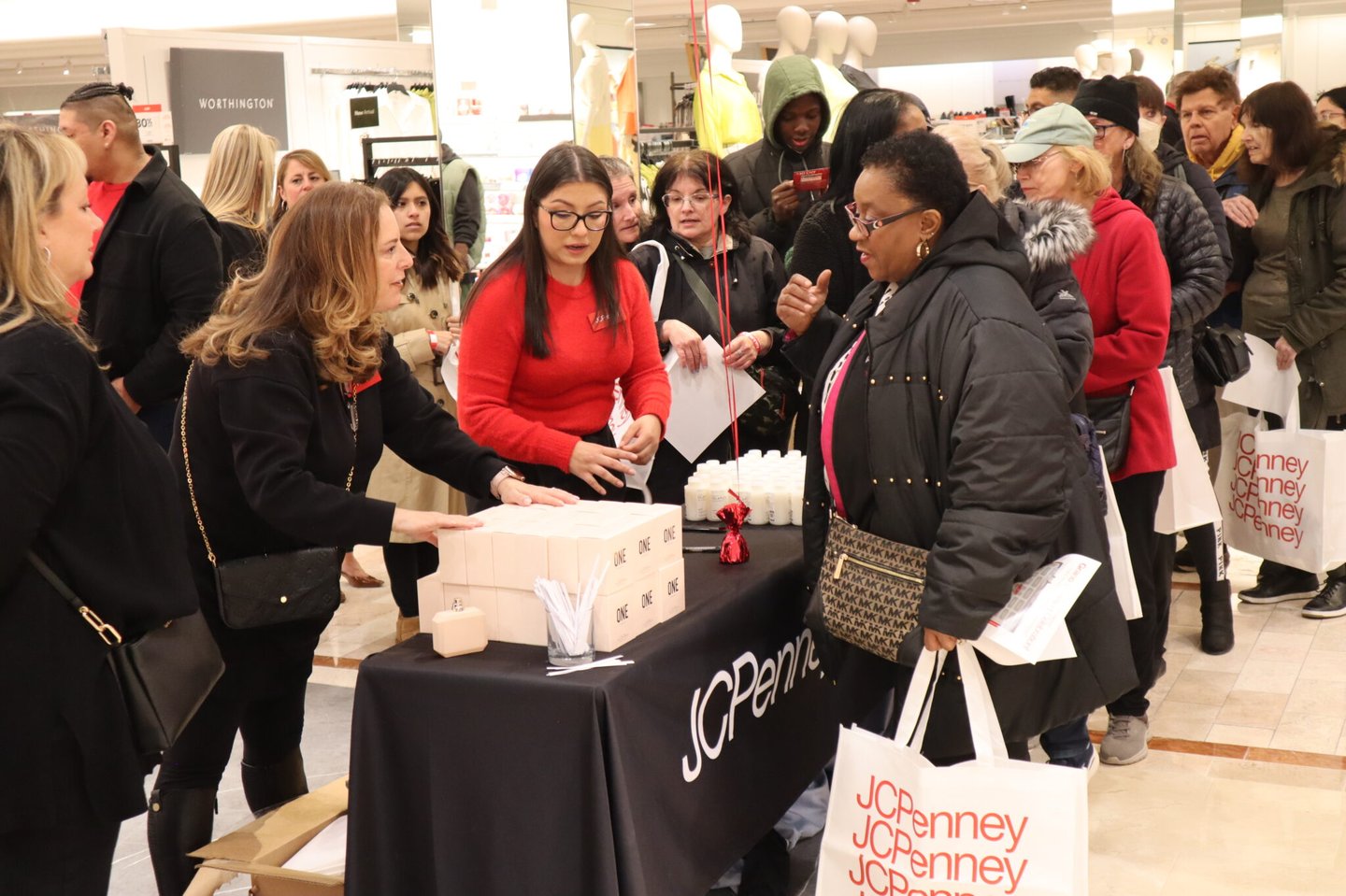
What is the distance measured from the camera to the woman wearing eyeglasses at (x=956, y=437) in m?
2.07

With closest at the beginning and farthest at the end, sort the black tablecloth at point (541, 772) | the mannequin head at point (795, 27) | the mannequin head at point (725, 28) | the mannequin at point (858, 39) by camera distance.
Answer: the black tablecloth at point (541, 772), the mannequin head at point (725, 28), the mannequin head at point (795, 27), the mannequin at point (858, 39)

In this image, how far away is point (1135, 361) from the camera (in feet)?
10.6

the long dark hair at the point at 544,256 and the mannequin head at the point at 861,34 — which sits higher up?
the mannequin head at the point at 861,34

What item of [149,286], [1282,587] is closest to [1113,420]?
[1282,587]

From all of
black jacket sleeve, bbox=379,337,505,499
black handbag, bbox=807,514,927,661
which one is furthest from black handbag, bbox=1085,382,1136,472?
black jacket sleeve, bbox=379,337,505,499

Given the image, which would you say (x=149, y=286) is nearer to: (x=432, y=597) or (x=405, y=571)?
(x=405, y=571)

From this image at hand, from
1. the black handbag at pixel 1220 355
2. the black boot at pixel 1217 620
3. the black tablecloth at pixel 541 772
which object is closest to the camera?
the black tablecloth at pixel 541 772

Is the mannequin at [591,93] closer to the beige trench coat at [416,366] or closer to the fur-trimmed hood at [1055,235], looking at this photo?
the beige trench coat at [416,366]

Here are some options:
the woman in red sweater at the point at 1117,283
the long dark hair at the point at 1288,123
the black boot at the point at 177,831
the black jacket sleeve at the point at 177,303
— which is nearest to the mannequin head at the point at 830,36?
Result: the long dark hair at the point at 1288,123

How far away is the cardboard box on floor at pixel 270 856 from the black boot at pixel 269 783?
11 centimetres

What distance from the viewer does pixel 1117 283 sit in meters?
3.28

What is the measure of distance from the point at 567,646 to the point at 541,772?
0.19m

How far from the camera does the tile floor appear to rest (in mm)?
2912

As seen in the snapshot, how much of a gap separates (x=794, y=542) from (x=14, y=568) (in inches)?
62.2
